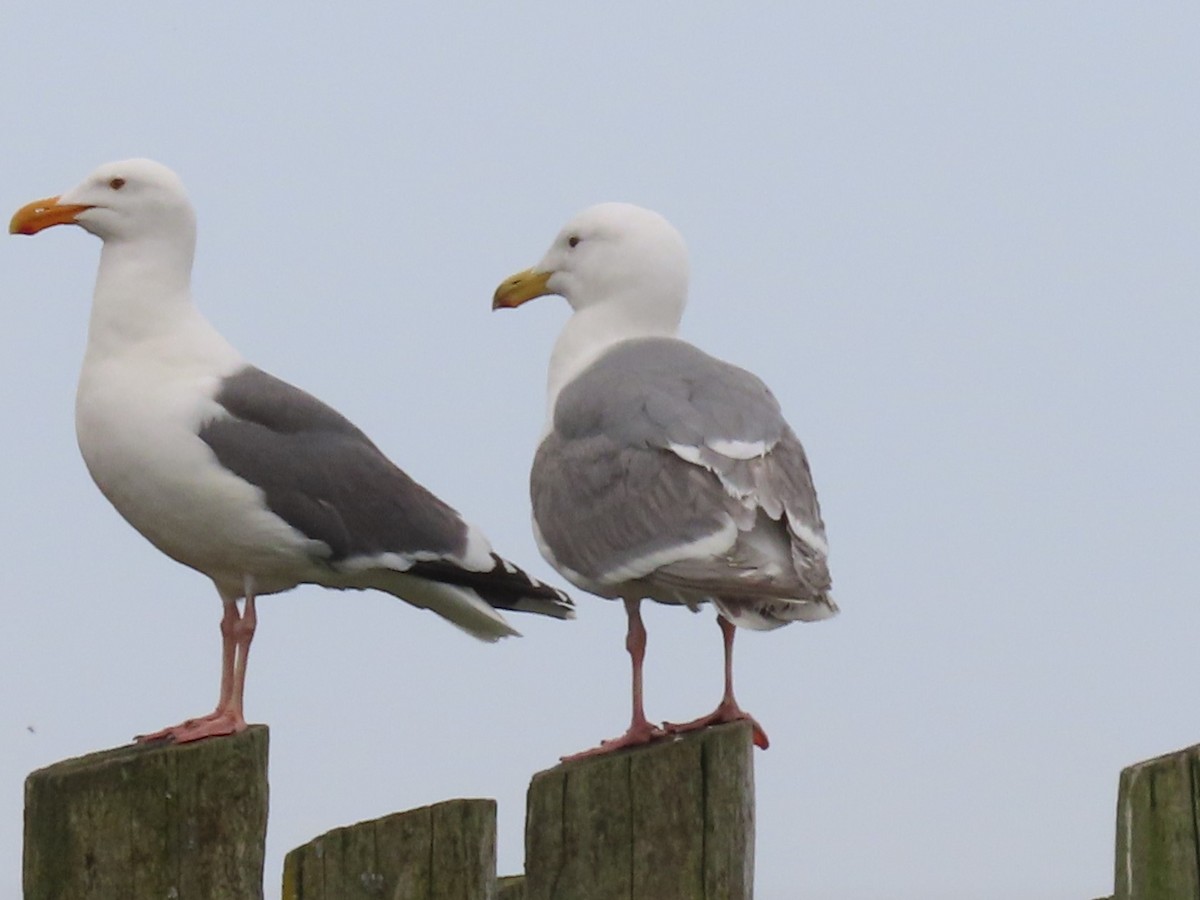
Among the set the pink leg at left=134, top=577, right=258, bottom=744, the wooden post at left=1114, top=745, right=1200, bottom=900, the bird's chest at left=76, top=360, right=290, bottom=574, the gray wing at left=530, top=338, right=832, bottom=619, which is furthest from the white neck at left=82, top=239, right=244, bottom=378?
the wooden post at left=1114, top=745, right=1200, bottom=900

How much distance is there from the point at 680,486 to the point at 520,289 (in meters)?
1.76

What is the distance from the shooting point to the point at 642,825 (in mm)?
4703

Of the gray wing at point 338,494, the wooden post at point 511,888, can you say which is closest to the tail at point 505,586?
the gray wing at point 338,494

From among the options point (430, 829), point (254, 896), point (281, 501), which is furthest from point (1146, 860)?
point (281, 501)

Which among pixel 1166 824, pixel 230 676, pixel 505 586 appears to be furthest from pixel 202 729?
pixel 1166 824

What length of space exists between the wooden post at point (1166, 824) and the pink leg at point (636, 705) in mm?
1448

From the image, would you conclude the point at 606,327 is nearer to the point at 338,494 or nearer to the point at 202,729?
A: the point at 338,494

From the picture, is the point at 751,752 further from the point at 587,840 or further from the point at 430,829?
the point at 430,829

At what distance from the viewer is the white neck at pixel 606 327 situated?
23.0ft

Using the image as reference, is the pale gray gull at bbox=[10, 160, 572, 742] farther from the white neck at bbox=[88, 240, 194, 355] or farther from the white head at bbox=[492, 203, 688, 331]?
the white head at bbox=[492, 203, 688, 331]

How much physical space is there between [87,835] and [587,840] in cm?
108

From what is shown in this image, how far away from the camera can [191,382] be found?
706 cm

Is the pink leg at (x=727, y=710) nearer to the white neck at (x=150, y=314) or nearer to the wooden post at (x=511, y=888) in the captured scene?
the wooden post at (x=511, y=888)

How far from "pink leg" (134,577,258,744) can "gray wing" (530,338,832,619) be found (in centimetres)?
113
